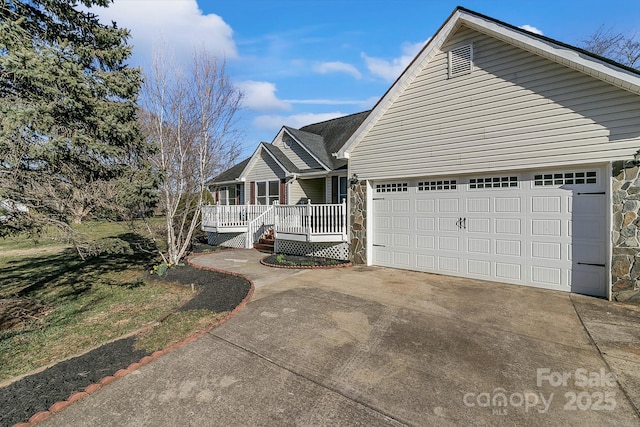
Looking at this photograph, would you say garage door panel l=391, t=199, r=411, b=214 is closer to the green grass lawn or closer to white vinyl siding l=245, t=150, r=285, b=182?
the green grass lawn

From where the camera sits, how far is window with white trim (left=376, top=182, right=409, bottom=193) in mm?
8305

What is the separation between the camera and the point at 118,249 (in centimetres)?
671

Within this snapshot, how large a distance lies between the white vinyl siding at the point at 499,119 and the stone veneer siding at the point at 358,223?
686 millimetres

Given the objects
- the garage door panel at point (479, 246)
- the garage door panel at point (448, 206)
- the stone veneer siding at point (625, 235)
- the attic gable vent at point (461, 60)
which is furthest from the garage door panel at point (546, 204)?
the attic gable vent at point (461, 60)

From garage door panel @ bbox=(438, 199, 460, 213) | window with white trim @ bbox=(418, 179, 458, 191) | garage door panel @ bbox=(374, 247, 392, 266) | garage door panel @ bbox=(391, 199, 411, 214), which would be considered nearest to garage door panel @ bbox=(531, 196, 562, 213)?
garage door panel @ bbox=(438, 199, 460, 213)

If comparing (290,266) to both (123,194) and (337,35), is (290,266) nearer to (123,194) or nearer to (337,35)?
(123,194)

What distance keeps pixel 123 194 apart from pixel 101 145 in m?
1.11

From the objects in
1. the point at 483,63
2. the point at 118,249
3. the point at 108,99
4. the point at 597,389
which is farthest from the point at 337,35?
the point at 597,389

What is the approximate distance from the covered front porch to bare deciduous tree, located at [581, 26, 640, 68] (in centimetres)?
1740

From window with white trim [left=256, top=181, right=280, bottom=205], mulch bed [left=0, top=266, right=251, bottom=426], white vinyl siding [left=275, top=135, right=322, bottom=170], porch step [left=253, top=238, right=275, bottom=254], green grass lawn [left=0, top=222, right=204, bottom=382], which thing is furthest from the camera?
window with white trim [left=256, top=181, right=280, bottom=205]

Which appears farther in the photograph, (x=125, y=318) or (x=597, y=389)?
(x=125, y=318)

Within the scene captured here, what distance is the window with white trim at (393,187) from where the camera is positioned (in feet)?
27.2

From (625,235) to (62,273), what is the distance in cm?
1530

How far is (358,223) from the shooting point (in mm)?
9062
